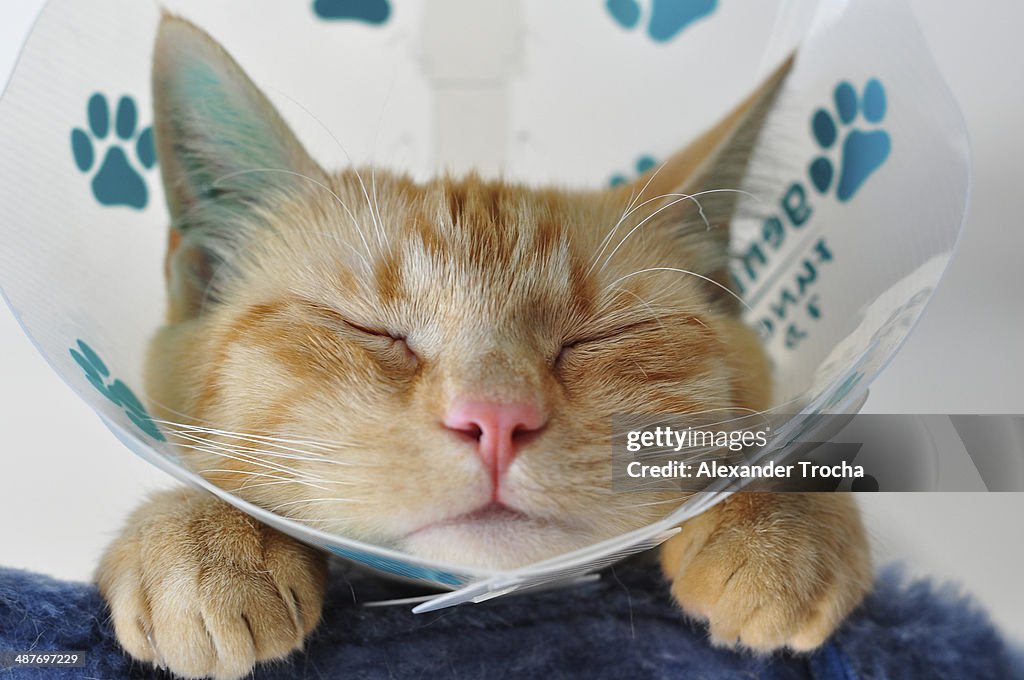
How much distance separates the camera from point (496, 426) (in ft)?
2.38

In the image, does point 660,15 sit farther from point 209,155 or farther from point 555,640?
point 555,640

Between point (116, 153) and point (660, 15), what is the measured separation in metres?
0.86

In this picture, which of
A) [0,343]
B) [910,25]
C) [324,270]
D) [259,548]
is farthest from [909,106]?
[0,343]

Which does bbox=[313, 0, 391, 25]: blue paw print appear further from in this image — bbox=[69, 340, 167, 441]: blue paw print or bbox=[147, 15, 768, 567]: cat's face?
bbox=[69, 340, 167, 441]: blue paw print

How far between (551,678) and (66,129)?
78 cm

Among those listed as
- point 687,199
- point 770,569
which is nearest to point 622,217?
point 687,199

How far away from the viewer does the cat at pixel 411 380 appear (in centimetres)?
75

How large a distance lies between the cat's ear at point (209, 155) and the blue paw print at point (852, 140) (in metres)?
0.67

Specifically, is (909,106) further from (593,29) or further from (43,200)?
(43,200)

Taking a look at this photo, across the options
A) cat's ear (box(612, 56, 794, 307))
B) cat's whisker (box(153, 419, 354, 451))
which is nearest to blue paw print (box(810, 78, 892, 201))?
cat's ear (box(612, 56, 794, 307))

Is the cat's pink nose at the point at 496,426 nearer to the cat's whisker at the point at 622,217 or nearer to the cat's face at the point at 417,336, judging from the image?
the cat's face at the point at 417,336

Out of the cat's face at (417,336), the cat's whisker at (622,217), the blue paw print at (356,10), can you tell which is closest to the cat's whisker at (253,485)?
the cat's face at (417,336)

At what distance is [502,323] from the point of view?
85cm

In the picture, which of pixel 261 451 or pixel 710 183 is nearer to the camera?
pixel 261 451
